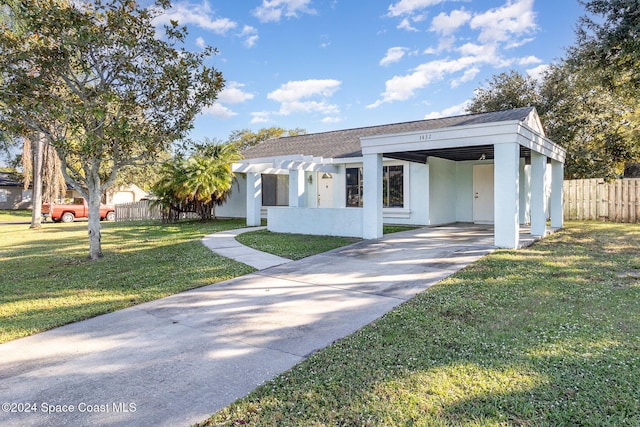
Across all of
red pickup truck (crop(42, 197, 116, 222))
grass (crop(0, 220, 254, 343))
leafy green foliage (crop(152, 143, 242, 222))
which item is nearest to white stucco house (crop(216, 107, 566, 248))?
leafy green foliage (crop(152, 143, 242, 222))

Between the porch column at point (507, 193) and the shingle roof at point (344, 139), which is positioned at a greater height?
the shingle roof at point (344, 139)

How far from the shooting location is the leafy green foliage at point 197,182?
15.6 metres

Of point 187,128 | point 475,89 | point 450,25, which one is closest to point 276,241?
point 187,128

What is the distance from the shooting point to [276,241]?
35.4 feet

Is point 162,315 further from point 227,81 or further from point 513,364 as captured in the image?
point 227,81

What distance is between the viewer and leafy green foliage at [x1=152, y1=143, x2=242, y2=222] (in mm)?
15606

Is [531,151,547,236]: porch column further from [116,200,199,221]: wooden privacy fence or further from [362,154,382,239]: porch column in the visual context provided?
[116,200,199,221]: wooden privacy fence

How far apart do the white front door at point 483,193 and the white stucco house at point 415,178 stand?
1.6 inches

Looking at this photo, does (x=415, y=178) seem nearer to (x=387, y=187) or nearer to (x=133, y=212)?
(x=387, y=187)

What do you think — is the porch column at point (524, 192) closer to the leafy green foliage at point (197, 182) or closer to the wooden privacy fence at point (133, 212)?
the leafy green foliage at point (197, 182)

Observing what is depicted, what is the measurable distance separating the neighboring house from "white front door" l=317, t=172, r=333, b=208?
35542mm

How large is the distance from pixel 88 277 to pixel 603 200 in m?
19.2

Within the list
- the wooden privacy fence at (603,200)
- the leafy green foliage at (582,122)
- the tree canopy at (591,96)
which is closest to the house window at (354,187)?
the tree canopy at (591,96)

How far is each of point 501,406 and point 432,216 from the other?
1226cm
